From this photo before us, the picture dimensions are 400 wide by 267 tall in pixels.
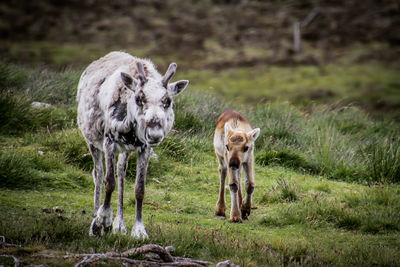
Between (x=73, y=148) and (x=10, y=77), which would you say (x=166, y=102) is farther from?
Answer: (x=10, y=77)

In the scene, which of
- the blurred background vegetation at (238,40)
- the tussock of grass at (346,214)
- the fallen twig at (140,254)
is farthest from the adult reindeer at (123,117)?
the blurred background vegetation at (238,40)

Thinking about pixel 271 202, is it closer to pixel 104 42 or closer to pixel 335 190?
pixel 335 190

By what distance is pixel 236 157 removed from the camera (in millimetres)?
7398

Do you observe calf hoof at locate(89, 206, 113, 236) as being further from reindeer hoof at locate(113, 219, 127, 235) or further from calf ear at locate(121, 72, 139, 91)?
calf ear at locate(121, 72, 139, 91)

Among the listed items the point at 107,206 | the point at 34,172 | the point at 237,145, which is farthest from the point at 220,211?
the point at 34,172

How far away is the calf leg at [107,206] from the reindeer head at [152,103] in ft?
1.90

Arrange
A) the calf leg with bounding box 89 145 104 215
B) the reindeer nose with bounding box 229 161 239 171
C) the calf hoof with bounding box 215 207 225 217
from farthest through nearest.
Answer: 1. the calf hoof with bounding box 215 207 225 217
2. the calf leg with bounding box 89 145 104 215
3. the reindeer nose with bounding box 229 161 239 171

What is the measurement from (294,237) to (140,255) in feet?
9.23

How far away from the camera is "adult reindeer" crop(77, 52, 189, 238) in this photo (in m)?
5.71

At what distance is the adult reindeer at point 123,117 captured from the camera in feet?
18.7

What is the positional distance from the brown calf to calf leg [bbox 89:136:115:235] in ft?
6.21

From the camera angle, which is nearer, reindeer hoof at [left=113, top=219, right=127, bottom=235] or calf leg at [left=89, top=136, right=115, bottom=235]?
calf leg at [left=89, top=136, right=115, bottom=235]

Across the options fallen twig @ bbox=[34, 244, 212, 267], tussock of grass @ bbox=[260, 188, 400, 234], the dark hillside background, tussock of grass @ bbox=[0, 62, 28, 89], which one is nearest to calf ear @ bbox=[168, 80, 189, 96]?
fallen twig @ bbox=[34, 244, 212, 267]

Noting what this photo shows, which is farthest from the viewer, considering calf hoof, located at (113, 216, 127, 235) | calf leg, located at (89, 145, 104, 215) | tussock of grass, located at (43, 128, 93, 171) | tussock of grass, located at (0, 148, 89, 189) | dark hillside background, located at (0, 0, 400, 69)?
dark hillside background, located at (0, 0, 400, 69)
